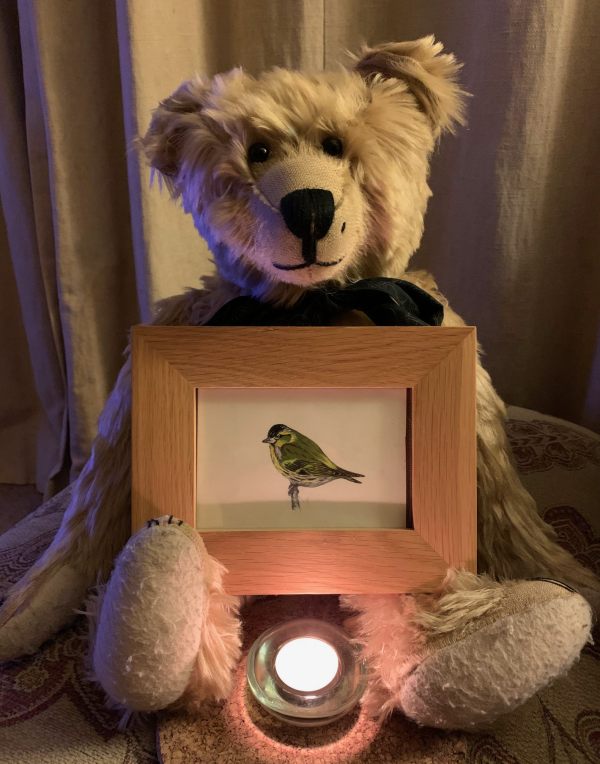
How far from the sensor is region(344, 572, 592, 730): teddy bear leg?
463 millimetres

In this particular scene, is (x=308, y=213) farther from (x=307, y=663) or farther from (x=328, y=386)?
(x=307, y=663)

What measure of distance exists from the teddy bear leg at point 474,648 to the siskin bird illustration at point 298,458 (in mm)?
140

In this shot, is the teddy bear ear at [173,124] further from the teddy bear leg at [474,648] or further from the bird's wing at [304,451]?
the teddy bear leg at [474,648]

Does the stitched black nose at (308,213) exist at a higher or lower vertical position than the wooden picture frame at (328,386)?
higher

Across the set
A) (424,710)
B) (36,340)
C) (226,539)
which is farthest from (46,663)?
(36,340)

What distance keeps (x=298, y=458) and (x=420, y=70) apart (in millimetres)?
391

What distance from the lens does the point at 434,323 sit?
1.95 ft

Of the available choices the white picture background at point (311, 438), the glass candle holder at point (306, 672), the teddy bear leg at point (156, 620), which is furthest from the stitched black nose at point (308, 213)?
the glass candle holder at point (306, 672)

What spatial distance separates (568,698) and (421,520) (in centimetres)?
23

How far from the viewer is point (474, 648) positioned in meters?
0.47

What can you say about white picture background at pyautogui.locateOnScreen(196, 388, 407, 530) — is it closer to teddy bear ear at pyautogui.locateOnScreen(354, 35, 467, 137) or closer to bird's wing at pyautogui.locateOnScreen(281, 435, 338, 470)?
bird's wing at pyautogui.locateOnScreen(281, 435, 338, 470)

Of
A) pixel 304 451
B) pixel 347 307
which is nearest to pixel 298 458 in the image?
pixel 304 451

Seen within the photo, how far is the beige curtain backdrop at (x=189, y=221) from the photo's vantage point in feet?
2.92

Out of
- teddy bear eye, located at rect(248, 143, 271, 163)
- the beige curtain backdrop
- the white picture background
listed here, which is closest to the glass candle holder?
the white picture background
